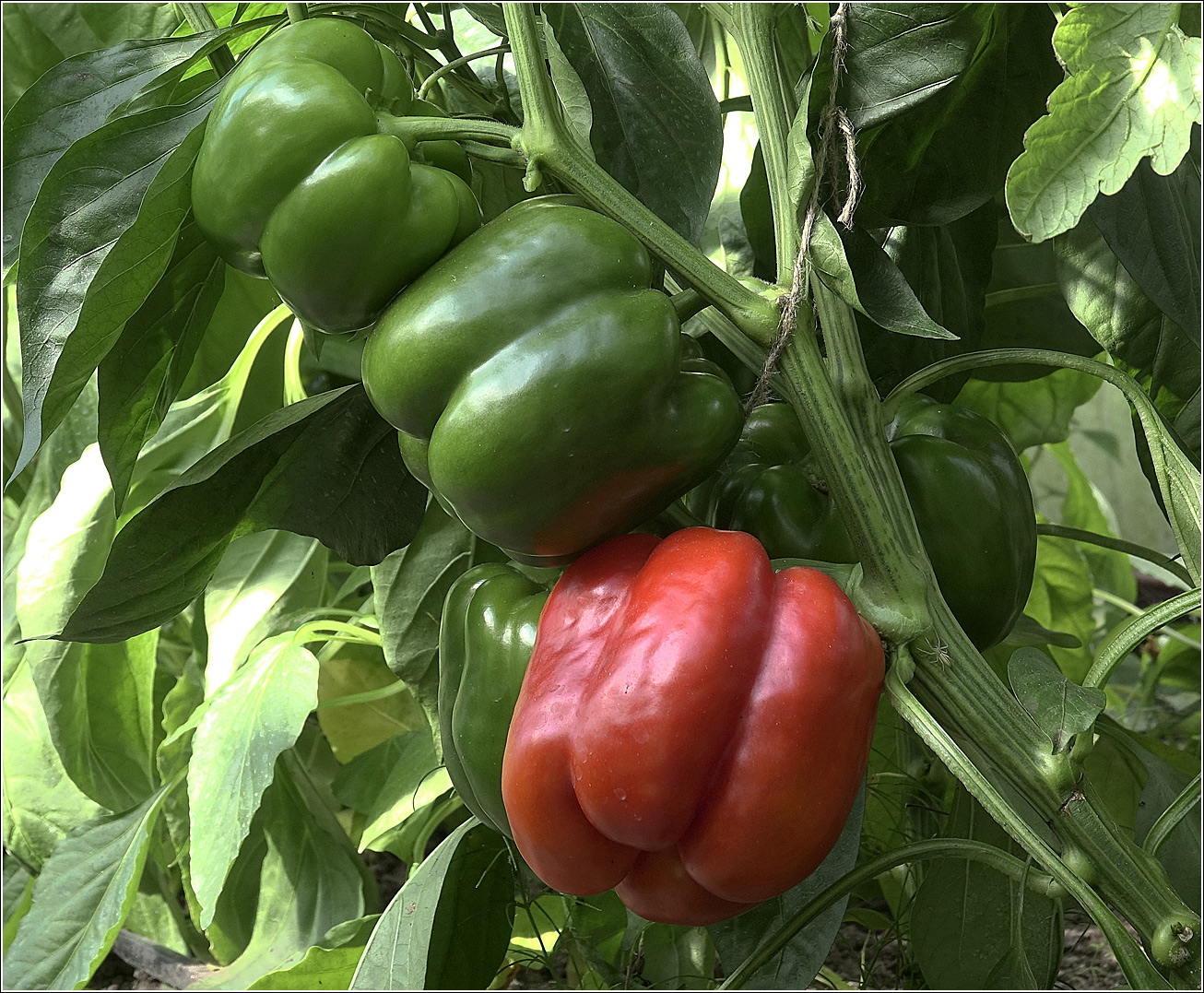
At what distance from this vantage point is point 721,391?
17.9 inches

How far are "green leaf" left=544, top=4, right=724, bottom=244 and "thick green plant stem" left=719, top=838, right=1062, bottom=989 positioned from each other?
32 cm

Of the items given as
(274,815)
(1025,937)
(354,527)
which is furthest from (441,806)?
(1025,937)

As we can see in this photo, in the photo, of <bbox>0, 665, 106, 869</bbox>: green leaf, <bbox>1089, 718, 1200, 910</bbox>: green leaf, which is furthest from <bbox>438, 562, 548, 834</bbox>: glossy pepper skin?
<bbox>0, 665, 106, 869</bbox>: green leaf

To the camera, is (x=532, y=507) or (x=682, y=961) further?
(x=682, y=961)

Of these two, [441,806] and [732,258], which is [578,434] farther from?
[441,806]

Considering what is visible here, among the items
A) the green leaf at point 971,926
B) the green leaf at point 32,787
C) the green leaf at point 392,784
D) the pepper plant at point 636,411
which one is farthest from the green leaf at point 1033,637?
the green leaf at point 32,787

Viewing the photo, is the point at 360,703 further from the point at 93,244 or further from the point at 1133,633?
the point at 1133,633

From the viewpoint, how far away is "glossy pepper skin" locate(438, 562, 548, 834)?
1.61 feet

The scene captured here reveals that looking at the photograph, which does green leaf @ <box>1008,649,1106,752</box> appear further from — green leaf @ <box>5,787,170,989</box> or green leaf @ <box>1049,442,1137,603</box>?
green leaf @ <box>1049,442,1137,603</box>

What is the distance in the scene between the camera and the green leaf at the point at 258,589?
33.0 inches

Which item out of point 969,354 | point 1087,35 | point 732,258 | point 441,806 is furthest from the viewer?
point 441,806

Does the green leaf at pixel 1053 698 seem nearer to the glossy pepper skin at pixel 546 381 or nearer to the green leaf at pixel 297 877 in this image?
the glossy pepper skin at pixel 546 381

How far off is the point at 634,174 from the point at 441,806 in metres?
0.48

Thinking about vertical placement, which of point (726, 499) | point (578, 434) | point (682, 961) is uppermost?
point (578, 434)
